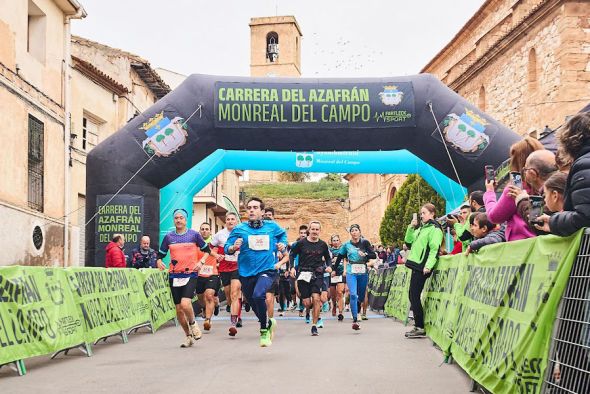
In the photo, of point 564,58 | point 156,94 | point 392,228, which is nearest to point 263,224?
point 564,58

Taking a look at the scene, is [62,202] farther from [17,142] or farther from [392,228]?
[392,228]

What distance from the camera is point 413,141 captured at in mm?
17203

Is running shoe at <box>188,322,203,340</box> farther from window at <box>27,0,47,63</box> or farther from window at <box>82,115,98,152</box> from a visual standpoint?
window at <box>82,115,98,152</box>

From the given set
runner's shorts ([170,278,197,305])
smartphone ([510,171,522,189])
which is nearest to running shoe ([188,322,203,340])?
runner's shorts ([170,278,197,305])

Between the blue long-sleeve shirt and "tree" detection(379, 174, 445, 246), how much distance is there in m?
23.2

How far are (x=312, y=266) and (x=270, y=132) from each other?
4306 millimetres

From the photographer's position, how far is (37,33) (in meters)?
20.5

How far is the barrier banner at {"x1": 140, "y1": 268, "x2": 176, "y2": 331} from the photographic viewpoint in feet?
44.0

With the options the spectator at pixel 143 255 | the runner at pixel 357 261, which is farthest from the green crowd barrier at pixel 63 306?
the runner at pixel 357 261

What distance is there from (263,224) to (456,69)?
1009 inches

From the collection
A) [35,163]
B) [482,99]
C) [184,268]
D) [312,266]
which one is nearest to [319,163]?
[312,266]

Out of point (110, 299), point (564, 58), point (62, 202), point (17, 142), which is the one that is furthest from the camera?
point (564, 58)

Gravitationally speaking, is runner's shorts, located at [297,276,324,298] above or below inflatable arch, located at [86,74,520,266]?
below

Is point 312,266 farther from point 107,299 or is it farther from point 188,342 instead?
point 107,299
